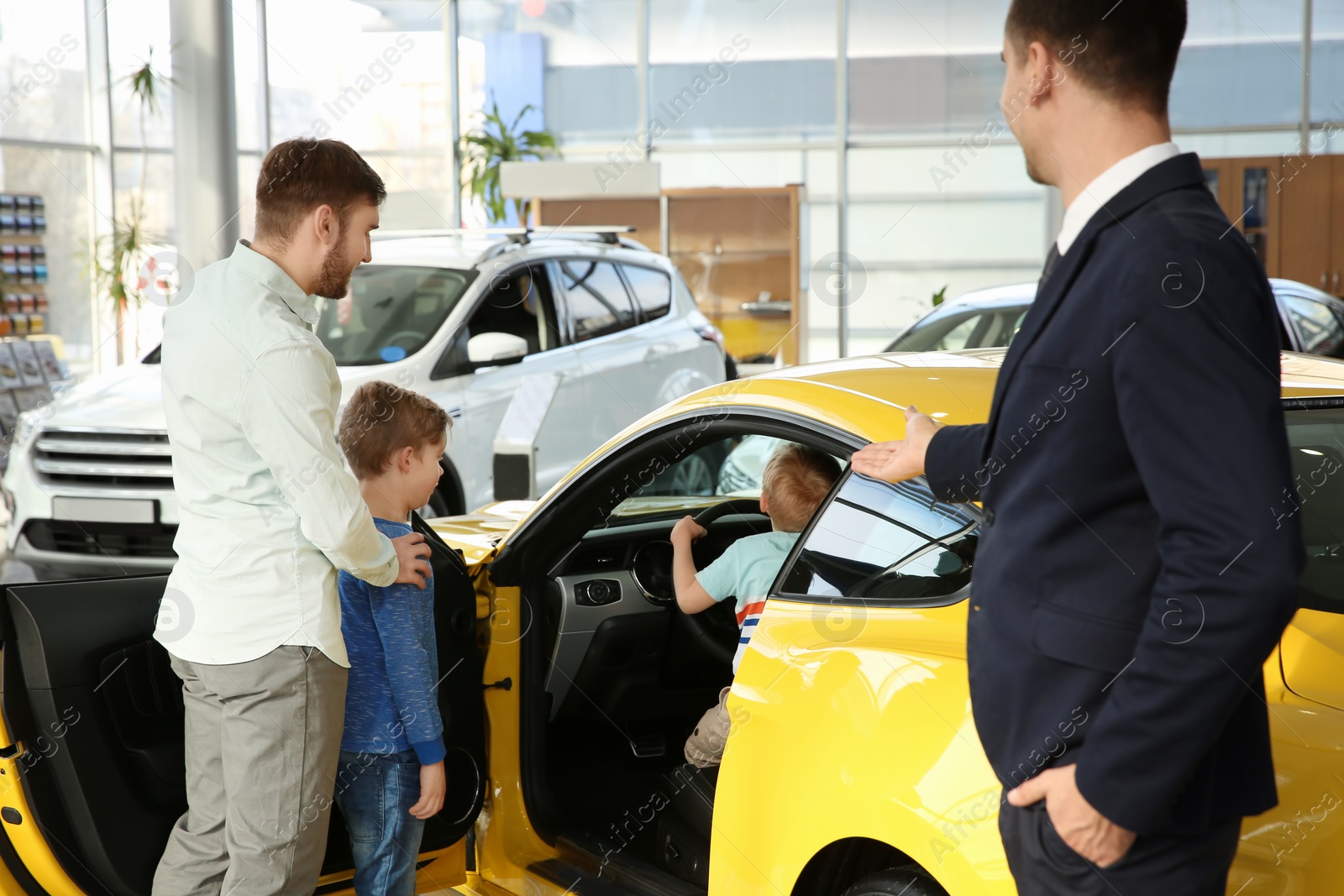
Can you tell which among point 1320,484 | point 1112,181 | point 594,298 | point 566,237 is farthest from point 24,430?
point 1112,181

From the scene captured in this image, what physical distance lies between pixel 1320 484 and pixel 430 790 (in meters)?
1.62

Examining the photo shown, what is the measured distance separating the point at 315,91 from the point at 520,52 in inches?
93.9

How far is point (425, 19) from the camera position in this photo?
14211mm

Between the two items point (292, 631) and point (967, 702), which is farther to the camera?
point (292, 631)

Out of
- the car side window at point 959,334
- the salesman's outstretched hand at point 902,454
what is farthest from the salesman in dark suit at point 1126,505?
the car side window at point 959,334

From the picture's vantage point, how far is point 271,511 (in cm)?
195

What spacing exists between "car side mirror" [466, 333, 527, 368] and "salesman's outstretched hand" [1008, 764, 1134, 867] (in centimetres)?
486

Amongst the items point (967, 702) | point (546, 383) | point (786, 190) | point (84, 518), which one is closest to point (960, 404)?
point (967, 702)

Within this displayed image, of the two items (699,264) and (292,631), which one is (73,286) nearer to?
(699,264)

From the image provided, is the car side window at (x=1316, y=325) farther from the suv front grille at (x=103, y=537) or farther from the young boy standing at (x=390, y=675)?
the young boy standing at (x=390, y=675)

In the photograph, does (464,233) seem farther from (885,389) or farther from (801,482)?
(885,389)

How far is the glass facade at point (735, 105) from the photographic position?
1285 cm

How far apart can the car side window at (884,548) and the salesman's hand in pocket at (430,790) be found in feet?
2.56

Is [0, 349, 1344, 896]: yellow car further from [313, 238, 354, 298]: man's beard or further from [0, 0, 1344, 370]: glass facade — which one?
[0, 0, 1344, 370]: glass facade
